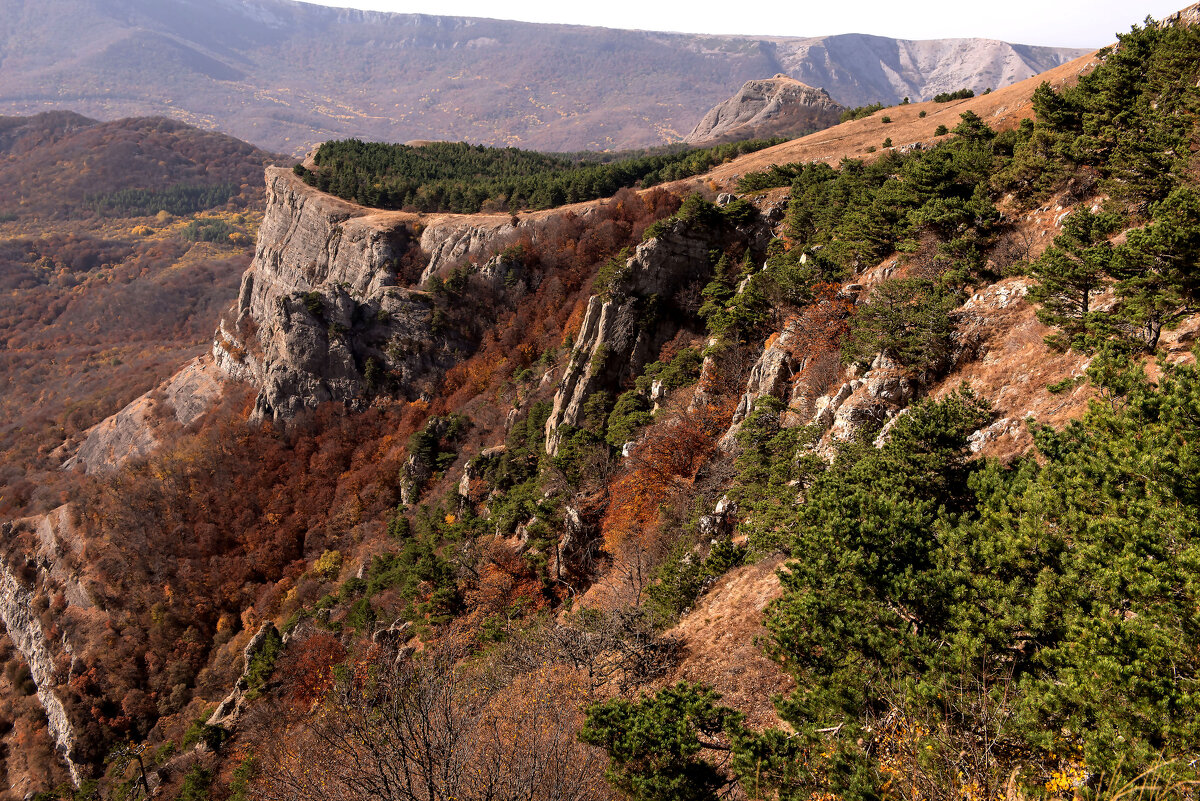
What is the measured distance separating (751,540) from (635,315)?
996 inches

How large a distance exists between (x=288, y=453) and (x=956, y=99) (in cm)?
7663

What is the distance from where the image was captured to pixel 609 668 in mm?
18875

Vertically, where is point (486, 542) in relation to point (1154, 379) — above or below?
below

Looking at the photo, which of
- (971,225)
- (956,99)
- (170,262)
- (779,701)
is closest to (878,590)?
(779,701)

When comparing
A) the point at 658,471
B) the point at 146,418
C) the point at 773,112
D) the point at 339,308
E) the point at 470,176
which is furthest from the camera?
the point at 773,112

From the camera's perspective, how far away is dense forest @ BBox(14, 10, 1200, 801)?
8.92 m

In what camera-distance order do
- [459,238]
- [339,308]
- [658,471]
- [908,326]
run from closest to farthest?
[908,326] → [658,471] → [339,308] → [459,238]

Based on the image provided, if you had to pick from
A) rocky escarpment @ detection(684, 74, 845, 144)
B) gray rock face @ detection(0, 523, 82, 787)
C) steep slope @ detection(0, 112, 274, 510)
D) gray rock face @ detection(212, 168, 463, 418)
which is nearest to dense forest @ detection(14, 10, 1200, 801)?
gray rock face @ detection(0, 523, 82, 787)

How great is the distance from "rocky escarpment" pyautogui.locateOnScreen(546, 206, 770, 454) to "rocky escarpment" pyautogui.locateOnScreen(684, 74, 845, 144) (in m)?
95.6

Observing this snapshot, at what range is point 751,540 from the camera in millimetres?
18203

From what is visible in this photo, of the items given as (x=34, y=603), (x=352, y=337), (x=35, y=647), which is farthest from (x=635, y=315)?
(x=35, y=647)

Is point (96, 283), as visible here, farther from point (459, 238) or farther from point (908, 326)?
point (908, 326)

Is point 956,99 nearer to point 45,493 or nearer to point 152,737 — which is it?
point 152,737

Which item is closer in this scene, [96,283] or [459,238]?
[459,238]
